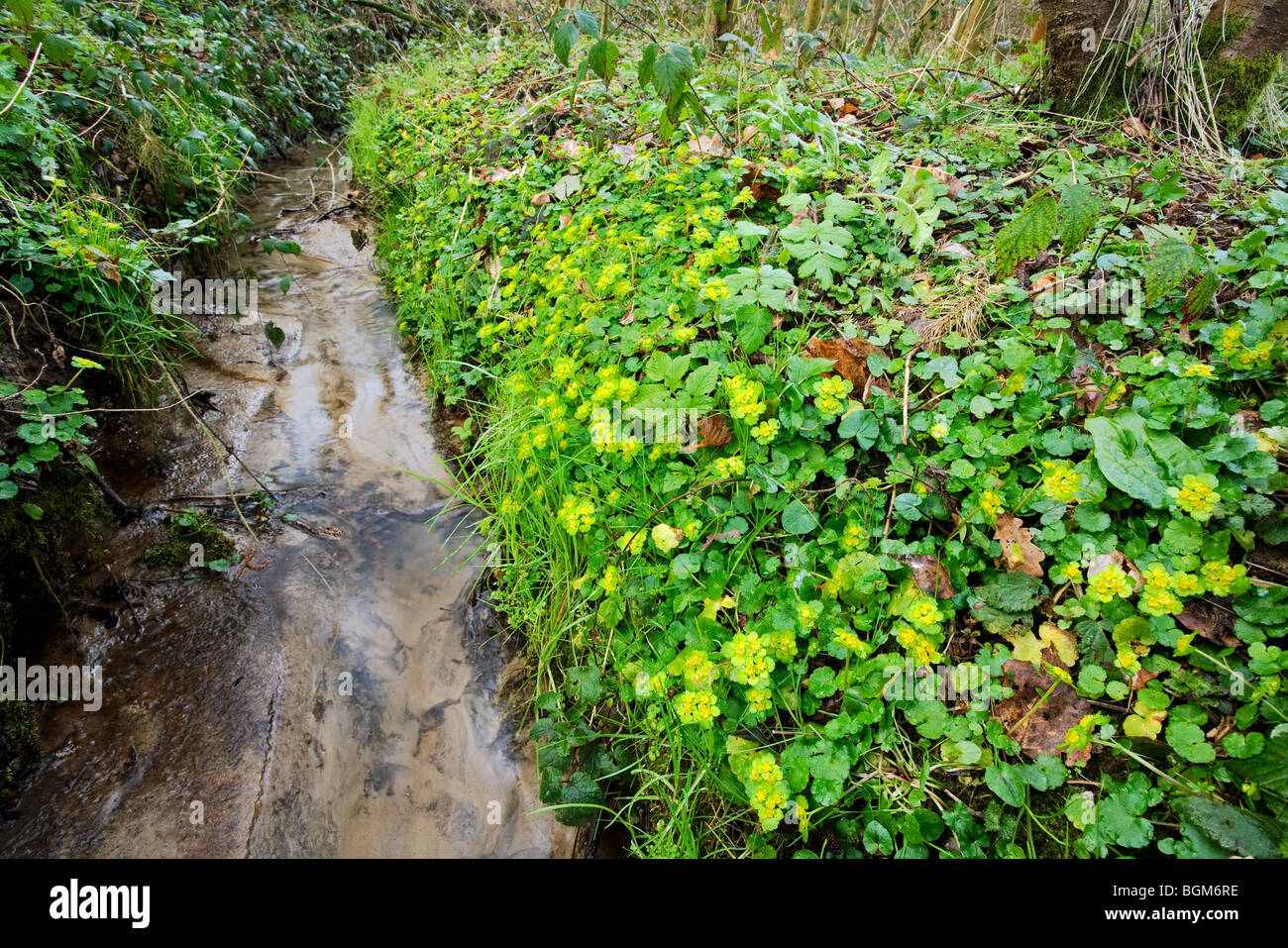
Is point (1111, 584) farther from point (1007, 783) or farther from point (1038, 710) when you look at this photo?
point (1007, 783)

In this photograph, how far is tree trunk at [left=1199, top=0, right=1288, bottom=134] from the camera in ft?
8.98

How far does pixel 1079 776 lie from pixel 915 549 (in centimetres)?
65

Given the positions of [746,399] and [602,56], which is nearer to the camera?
[746,399]

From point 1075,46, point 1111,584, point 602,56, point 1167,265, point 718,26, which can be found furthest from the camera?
point 718,26

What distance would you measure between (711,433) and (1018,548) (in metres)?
0.99

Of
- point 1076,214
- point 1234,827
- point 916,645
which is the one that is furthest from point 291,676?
point 1076,214

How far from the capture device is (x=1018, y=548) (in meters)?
1.63

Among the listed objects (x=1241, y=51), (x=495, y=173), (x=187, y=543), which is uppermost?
(x=1241, y=51)

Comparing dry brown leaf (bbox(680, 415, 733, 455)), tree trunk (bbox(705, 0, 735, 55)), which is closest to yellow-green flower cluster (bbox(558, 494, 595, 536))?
dry brown leaf (bbox(680, 415, 733, 455))

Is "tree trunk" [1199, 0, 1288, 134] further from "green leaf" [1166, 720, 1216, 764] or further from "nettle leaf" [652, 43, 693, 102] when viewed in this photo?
"green leaf" [1166, 720, 1216, 764]

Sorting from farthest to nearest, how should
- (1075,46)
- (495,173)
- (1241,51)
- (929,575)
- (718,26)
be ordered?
(718,26) → (495,173) → (1075,46) → (1241,51) → (929,575)

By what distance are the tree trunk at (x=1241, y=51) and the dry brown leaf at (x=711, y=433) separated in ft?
10.1

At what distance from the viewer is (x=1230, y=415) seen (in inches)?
64.3

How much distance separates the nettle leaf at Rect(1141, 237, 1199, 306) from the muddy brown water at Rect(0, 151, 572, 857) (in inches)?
101
